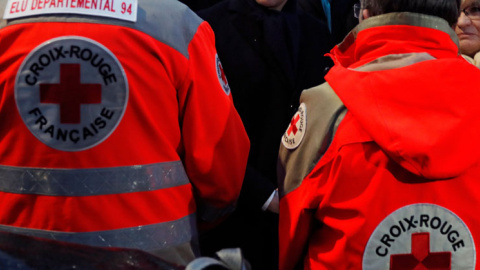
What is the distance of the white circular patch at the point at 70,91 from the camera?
2.46 meters

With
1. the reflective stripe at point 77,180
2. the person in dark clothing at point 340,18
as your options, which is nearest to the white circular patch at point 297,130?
the reflective stripe at point 77,180

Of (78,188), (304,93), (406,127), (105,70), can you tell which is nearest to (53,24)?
(105,70)

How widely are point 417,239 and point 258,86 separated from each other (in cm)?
146

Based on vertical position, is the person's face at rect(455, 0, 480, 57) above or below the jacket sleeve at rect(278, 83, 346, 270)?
above

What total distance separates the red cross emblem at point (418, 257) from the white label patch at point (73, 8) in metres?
1.20

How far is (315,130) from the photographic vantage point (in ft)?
8.39

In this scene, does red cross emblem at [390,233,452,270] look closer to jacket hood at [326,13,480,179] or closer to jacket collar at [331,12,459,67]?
jacket hood at [326,13,480,179]

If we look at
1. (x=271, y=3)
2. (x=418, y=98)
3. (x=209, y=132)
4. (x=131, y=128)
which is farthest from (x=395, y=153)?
(x=271, y=3)

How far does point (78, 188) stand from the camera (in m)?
2.50

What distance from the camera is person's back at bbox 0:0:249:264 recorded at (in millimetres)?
2467

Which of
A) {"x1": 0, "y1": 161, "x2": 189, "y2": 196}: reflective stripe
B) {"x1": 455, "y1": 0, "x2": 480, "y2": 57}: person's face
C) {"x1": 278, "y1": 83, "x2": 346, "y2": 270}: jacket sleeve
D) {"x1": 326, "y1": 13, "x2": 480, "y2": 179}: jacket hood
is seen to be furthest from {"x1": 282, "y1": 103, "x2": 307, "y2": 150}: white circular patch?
{"x1": 455, "y1": 0, "x2": 480, "y2": 57}: person's face

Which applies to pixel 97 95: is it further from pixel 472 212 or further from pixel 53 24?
pixel 472 212

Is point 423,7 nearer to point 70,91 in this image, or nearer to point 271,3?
point 70,91

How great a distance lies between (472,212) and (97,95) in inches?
51.6
